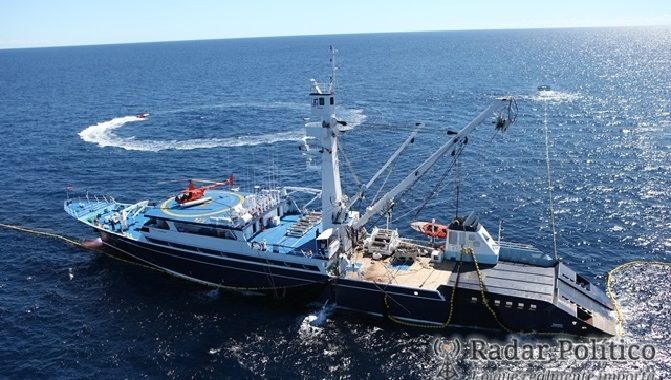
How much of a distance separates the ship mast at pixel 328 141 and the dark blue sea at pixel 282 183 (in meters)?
2.91

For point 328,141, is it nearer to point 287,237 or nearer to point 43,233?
point 287,237

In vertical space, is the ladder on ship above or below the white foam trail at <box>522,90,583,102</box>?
below

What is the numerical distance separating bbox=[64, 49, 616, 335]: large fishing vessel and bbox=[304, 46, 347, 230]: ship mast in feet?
0.27

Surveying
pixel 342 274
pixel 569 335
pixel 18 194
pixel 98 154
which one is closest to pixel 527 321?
pixel 569 335

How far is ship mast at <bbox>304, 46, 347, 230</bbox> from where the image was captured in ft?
134

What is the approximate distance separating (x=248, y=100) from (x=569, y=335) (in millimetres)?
99998

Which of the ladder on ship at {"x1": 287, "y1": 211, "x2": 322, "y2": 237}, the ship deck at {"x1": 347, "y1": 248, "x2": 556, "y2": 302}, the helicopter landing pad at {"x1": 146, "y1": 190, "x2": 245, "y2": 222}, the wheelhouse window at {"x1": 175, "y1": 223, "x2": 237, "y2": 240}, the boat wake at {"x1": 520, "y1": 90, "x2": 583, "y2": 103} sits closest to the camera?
the ship deck at {"x1": 347, "y1": 248, "x2": 556, "y2": 302}

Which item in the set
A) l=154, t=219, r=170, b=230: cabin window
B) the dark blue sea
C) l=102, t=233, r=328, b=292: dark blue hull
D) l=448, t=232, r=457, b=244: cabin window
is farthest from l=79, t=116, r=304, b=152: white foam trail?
l=448, t=232, r=457, b=244: cabin window

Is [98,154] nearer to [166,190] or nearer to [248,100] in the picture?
[166,190]

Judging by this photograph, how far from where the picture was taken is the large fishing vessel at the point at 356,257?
121 ft

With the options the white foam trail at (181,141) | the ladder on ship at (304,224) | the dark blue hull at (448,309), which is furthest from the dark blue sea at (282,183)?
the ladder on ship at (304,224)

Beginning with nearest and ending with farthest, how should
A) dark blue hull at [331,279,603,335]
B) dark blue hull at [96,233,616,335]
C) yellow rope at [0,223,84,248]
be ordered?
dark blue hull at [331,279,603,335]
dark blue hull at [96,233,616,335]
yellow rope at [0,223,84,248]

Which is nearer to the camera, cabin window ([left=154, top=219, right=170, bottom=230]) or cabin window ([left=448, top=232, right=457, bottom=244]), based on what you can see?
cabin window ([left=448, top=232, right=457, bottom=244])

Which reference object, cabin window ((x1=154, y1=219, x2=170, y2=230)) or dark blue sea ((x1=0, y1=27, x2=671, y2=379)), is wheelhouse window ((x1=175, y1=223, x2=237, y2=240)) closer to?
cabin window ((x1=154, y1=219, x2=170, y2=230))
